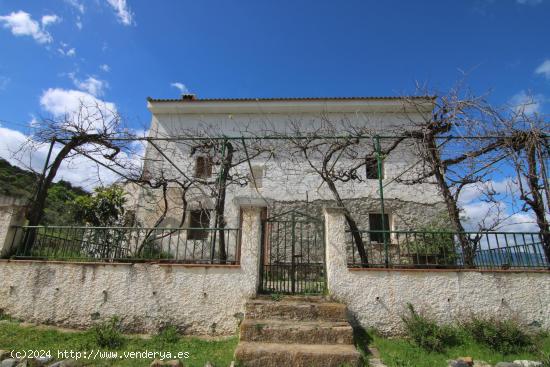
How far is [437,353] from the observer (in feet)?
12.7

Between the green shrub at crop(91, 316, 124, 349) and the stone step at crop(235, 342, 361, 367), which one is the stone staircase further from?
the green shrub at crop(91, 316, 124, 349)

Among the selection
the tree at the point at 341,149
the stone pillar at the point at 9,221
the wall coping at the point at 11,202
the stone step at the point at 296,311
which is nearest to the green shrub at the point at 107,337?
the stone step at the point at 296,311

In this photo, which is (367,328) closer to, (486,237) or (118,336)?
(486,237)

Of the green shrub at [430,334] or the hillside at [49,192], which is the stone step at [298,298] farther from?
the hillside at [49,192]

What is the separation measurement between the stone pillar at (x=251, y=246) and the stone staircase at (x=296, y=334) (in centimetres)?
30

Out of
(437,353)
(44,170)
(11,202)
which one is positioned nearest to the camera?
(437,353)

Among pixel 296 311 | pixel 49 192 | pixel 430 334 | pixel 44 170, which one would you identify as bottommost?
pixel 430 334

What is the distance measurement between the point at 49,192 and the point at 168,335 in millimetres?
14052

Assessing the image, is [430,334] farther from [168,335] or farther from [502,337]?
[168,335]

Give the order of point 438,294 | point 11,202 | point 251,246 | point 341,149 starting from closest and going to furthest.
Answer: point 438,294 < point 251,246 < point 11,202 < point 341,149

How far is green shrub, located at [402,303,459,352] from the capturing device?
3943mm

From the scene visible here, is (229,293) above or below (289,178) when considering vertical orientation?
below

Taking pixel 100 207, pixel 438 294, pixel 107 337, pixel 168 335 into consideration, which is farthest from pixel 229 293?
pixel 100 207

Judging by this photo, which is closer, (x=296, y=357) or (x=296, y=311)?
(x=296, y=357)
